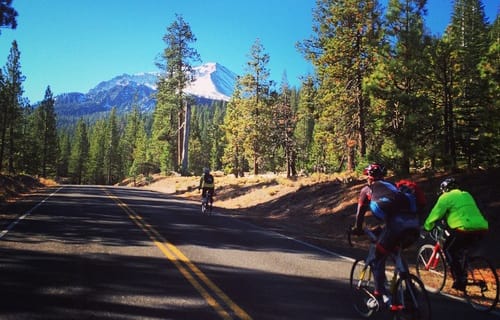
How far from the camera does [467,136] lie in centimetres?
1645

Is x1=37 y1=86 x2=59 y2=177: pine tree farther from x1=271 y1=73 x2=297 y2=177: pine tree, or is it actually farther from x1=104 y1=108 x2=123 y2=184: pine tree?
x1=271 y1=73 x2=297 y2=177: pine tree

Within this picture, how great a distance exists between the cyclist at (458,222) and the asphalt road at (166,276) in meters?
0.64

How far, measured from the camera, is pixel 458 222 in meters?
6.59

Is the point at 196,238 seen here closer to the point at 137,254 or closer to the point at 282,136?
the point at 137,254

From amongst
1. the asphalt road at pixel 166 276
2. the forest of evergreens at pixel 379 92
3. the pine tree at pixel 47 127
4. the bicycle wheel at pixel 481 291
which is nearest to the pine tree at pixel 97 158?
the pine tree at pixel 47 127

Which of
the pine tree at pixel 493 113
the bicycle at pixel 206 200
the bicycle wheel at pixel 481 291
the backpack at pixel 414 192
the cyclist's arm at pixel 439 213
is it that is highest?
the pine tree at pixel 493 113

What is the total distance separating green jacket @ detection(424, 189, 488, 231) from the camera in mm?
6516

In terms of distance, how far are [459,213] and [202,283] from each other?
4.26 m

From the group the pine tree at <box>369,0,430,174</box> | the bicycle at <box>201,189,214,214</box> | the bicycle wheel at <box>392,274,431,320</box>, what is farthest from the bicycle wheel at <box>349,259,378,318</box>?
the bicycle at <box>201,189,214,214</box>

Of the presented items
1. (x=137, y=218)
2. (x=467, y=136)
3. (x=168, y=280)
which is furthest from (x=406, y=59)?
(x=168, y=280)

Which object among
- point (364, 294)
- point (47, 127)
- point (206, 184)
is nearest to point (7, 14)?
point (206, 184)

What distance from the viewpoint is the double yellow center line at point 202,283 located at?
5.54 m

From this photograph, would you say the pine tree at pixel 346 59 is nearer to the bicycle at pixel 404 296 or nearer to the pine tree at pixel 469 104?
the pine tree at pixel 469 104

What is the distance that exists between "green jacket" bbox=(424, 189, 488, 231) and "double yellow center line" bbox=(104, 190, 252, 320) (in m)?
3.49
